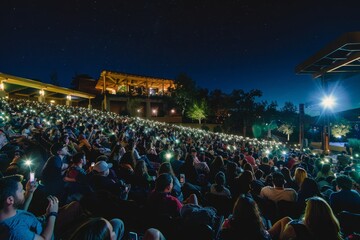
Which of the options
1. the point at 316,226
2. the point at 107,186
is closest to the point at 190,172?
the point at 107,186

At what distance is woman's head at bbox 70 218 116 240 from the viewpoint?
170 centimetres

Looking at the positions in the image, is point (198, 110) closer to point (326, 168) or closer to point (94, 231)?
point (326, 168)

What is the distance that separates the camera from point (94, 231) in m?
1.75

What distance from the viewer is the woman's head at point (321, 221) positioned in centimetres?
252

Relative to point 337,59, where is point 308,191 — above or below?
below

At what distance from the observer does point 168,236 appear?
2885 millimetres

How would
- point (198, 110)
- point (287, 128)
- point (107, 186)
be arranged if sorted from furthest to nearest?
point (287, 128) < point (198, 110) < point (107, 186)

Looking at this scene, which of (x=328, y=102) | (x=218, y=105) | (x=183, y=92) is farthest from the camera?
(x=218, y=105)

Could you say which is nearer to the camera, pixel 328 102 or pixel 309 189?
pixel 309 189

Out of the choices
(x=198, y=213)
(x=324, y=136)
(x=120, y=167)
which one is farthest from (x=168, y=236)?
(x=324, y=136)

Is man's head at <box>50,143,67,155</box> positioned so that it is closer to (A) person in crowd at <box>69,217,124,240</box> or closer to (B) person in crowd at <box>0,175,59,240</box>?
(B) person in crowd at <box>0,175,59,240</box>

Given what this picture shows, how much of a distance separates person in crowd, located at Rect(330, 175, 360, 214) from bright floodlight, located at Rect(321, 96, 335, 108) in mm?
9970

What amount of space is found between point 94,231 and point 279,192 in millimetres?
3655

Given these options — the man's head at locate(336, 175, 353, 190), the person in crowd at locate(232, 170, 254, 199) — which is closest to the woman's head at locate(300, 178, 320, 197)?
the man's head at locate(336, 175, 353, 190)
